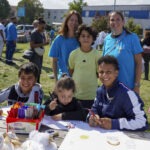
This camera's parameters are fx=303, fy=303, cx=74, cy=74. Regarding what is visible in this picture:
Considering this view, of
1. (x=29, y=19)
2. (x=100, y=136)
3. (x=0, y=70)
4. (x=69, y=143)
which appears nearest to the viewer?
(x=69, y=143)

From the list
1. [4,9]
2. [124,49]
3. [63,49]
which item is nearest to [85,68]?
[63,49]

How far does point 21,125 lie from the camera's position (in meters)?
2.02

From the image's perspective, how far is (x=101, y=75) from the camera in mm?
2350

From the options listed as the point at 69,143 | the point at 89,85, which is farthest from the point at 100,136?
the point at 89,85

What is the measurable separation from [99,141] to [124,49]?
1.46 m

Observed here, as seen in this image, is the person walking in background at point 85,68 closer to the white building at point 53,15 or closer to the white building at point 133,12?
the white building at point 133,12

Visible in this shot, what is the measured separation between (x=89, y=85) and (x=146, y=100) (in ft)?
10.2

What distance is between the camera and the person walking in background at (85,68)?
10.5 feet

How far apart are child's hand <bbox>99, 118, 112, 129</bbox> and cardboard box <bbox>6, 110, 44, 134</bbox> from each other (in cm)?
45

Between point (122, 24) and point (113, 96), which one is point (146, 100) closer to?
point (122, 24)

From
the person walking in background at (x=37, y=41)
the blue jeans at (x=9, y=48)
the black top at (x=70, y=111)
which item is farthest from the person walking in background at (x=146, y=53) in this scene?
the black top at (x=70, y=111)

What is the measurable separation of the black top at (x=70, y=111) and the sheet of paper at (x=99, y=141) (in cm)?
32

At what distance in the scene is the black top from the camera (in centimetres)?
238

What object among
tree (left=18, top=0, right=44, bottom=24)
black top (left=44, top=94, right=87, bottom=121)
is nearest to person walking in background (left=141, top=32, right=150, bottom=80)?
black top (left=44, top=94, right=87, bottom=121)
